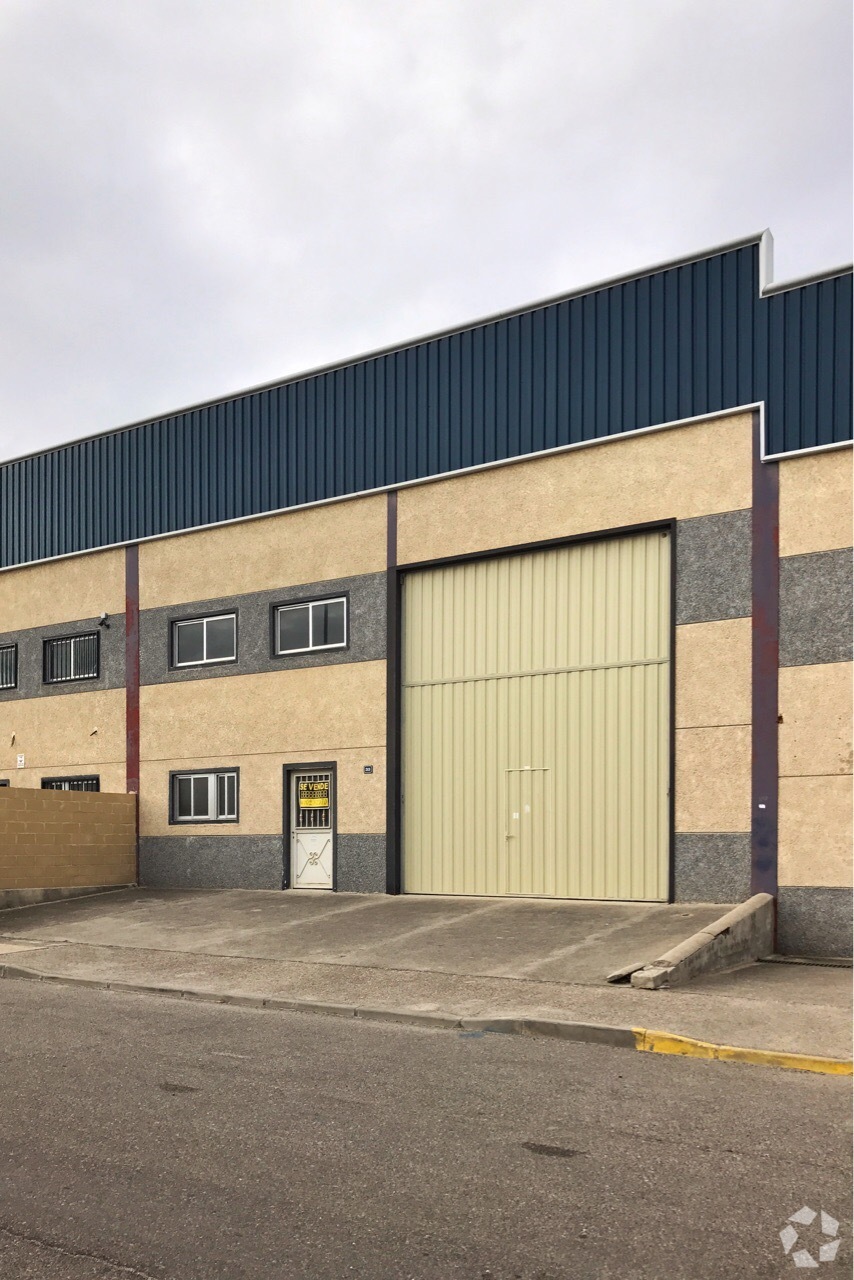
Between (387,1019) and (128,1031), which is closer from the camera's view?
(128,1031)

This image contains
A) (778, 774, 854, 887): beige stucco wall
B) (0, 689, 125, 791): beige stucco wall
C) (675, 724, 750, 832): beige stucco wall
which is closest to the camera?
(778, 774, 854, 887): beige stucco wall

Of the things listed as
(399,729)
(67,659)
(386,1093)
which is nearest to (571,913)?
(399,729)

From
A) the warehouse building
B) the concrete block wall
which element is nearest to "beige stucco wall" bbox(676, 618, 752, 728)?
the warehouse building

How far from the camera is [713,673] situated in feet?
49.2

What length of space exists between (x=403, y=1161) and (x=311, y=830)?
1339 centimetres

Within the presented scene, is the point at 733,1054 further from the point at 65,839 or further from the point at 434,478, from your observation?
the point at 65,839

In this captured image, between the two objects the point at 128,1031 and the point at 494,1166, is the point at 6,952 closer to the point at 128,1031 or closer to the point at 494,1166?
the point at 128,1031

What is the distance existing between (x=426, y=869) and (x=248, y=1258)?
13.2 metres

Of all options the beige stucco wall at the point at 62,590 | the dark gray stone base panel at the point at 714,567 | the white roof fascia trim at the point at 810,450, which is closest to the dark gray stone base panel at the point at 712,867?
the dark gray stone base panel at the point at 714,567

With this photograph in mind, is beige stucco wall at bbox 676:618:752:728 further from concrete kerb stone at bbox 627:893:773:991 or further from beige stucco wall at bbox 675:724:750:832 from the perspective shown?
concrete kerb stone at bbox 627:893:773:991

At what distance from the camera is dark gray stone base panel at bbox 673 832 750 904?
569 inches

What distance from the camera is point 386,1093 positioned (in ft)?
Result: 23.2

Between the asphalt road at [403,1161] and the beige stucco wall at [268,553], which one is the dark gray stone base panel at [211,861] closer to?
the beige stucco wall at [268,553]

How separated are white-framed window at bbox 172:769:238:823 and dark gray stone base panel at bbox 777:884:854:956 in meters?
9.85
